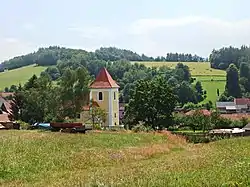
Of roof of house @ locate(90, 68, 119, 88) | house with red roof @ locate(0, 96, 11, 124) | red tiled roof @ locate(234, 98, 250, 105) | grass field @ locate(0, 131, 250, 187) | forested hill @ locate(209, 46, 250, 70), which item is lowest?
red tiled roof @ locate(234, 98, 250, 105)

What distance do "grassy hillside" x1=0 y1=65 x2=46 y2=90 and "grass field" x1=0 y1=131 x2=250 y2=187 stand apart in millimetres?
123285

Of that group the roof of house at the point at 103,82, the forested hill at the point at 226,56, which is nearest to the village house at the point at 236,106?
the forested hill at the point at 226,56

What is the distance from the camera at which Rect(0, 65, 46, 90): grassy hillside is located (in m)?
160

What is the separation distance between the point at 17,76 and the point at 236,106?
2843 inches

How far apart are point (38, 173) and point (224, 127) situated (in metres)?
65.4

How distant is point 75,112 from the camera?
224 ft

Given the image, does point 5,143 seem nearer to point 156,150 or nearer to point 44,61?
point 156,150

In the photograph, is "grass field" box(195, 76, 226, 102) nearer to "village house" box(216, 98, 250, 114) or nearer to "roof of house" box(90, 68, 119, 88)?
"village house" box(216, 98, 250, 114)

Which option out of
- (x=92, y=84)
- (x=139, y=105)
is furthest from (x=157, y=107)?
(x=92, y=84)

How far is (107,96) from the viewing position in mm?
74625

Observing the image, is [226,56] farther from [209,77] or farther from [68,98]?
[68,98]

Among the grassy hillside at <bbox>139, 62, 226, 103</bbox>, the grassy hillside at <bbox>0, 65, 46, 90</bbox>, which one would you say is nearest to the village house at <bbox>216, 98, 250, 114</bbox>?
the grassy hillside at <bbox>139, 62, 226, 103</bbox>

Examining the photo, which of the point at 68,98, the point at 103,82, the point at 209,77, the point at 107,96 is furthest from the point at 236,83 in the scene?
the point at 68,98

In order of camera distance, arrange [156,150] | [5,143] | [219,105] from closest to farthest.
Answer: [5,143]
[156,150]
[219,105]
